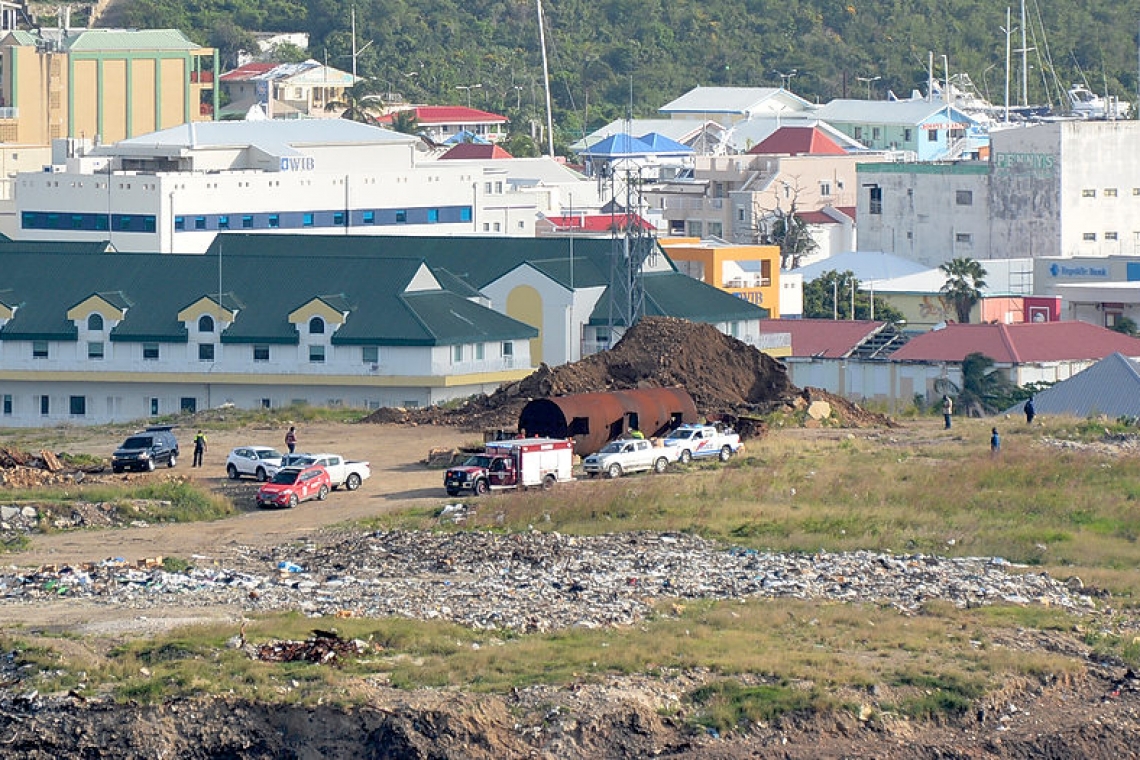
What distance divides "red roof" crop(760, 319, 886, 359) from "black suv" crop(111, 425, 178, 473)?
36.6 metres

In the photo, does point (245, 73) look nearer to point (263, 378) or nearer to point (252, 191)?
point (252, 191)

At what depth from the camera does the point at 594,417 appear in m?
63.0

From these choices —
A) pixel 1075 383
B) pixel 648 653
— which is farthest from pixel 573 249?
pixel 648 653

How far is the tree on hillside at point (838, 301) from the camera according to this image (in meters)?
119

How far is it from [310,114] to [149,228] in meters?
77.4

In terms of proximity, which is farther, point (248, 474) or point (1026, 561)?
point (248, 474)

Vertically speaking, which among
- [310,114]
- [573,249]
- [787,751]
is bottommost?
[787,751]

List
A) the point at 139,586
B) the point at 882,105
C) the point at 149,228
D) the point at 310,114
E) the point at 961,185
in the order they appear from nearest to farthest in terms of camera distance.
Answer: the point at 139,586 < the point at 149,228 < the point at 961,185 < the point at 310,114 < the point at 882,105

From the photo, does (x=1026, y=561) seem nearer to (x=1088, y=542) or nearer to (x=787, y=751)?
(x=1088, y=542)

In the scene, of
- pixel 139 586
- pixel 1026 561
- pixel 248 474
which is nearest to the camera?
pixel 139 586

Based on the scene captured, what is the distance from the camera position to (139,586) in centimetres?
4597

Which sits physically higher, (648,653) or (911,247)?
(911,247)

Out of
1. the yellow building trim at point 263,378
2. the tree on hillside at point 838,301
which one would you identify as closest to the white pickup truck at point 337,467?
the yellow building trim at point 263,378

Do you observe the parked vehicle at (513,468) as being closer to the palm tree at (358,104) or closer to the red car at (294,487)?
the red car at (294,487)
